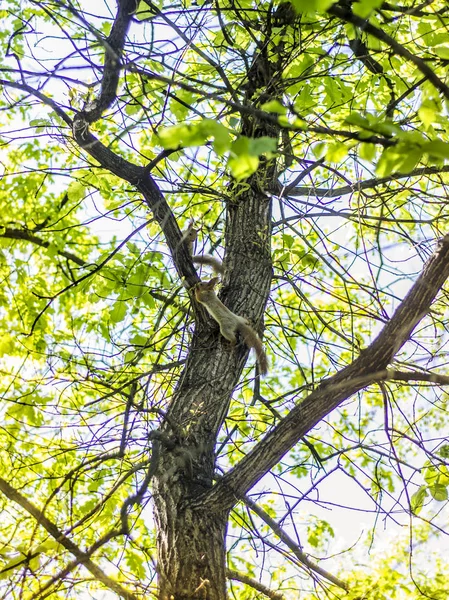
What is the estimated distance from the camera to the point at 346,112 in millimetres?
3760

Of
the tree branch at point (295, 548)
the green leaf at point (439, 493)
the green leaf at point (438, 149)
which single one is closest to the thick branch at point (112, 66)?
the green leaf at point (438, 149)

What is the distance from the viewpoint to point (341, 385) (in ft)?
7.48

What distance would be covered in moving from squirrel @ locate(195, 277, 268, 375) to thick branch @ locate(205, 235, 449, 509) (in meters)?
0.55

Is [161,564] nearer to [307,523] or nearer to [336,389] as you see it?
[336,389]

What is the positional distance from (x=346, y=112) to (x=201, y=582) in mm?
2822

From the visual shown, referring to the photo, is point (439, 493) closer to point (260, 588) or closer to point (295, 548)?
point (295, 548)

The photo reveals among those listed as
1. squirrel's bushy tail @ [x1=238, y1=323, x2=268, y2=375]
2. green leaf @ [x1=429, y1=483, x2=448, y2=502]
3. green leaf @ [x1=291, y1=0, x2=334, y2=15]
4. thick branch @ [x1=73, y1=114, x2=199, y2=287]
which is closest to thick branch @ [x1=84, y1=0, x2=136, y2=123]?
thick branch @ [x1=73, y1=114, x2=199, y2=287]

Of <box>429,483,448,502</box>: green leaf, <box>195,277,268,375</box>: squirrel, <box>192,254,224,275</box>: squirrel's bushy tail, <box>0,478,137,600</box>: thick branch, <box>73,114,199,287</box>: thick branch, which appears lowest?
<box>0,478,137,600</box>: thick branch

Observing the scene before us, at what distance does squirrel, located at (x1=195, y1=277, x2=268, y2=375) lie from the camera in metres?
2.74

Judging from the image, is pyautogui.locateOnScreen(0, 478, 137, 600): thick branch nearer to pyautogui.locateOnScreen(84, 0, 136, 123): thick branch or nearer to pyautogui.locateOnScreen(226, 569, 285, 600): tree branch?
pyautogui.locateOnScreen(226, 569, 285, 600): tree branch

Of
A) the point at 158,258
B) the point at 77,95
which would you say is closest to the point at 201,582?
the point at 158,258

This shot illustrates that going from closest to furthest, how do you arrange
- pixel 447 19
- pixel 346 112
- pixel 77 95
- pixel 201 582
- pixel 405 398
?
pixel 201 582 < pixel 447 19 < pixel 77 95 < pixel 346 112 < pixel 405 398

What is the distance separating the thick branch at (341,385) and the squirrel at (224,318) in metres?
0.55

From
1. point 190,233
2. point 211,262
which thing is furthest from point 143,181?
point 211,262
